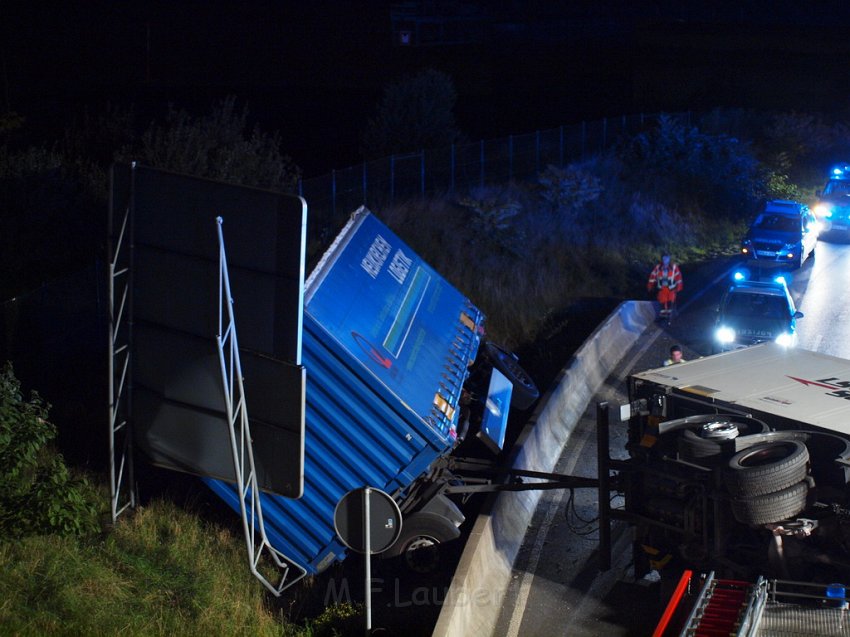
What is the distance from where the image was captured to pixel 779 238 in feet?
89.7

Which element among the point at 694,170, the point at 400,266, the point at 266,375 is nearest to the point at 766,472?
the point at 266,375

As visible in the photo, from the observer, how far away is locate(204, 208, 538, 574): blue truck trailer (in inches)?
433

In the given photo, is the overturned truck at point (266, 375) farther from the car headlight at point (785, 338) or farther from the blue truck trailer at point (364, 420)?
the car headlight at point (785, 338)

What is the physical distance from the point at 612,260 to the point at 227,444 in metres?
19.2

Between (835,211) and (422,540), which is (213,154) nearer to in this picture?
(422,540)

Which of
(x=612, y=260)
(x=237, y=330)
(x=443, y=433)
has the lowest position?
(x=612, y=260)

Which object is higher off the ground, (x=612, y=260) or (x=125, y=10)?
(x=125, y=10)

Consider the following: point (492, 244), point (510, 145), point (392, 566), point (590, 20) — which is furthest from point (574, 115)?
point (392, 566)

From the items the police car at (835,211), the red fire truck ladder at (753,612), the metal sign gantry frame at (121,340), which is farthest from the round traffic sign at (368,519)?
the police car at (835,211)

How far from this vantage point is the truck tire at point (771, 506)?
9359mm

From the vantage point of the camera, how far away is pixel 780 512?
30.9ft

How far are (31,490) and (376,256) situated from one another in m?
5.25

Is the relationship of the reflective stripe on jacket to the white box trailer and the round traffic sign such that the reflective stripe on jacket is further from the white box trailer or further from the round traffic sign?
the round traffic sign

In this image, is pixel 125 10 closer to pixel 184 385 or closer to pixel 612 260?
pixel 612 260
